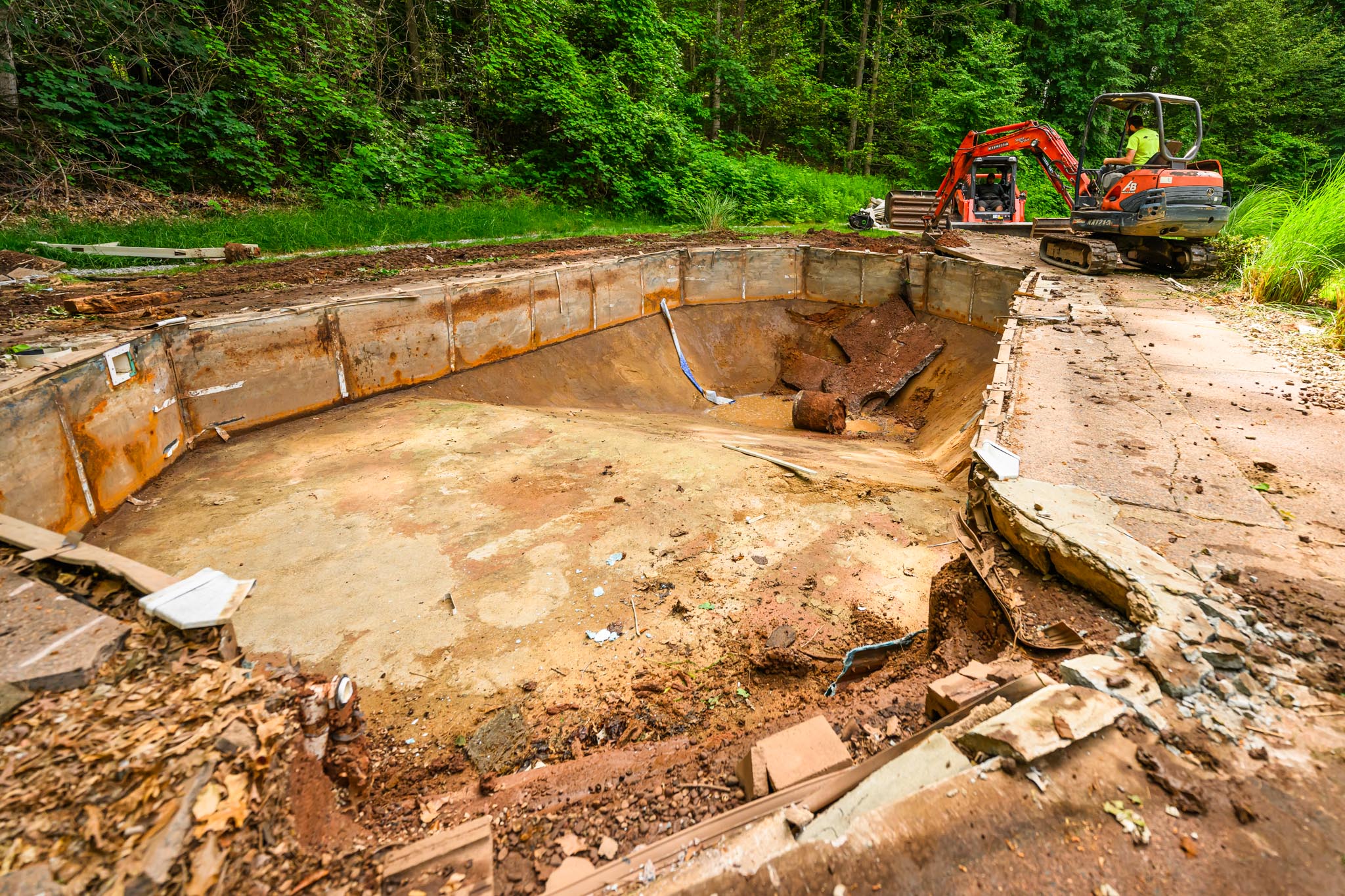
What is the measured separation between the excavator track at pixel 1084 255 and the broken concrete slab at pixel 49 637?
35.3 feet

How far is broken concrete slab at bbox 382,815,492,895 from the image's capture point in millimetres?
2070

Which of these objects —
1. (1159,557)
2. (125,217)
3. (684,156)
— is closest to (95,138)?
(125,217)

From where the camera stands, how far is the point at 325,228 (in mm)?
9742

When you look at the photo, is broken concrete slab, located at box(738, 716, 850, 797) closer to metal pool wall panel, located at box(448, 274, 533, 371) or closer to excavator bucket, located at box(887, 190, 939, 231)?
metal pool wall panel, located at box(448, 274, 533, 371)

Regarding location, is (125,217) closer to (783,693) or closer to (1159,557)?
(783,693)

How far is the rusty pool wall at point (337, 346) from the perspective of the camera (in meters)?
4.48

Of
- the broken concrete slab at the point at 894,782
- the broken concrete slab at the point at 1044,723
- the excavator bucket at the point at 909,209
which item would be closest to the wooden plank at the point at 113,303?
the broken concrete slab at the point at 894,782

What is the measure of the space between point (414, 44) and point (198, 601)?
15.3 meters

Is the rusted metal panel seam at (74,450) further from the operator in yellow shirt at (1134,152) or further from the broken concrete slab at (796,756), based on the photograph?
the operator in yellow shirt at (1134,152)

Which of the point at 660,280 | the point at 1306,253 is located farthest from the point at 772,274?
the point at 1306,253

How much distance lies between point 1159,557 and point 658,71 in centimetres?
1665

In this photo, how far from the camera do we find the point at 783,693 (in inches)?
139

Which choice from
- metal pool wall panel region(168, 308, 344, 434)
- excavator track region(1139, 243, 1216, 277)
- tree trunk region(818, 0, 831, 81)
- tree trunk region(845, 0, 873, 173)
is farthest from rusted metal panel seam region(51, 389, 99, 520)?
tree trunk region(818, 0, 831, 81)

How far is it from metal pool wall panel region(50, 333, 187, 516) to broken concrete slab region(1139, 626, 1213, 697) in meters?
6.12
